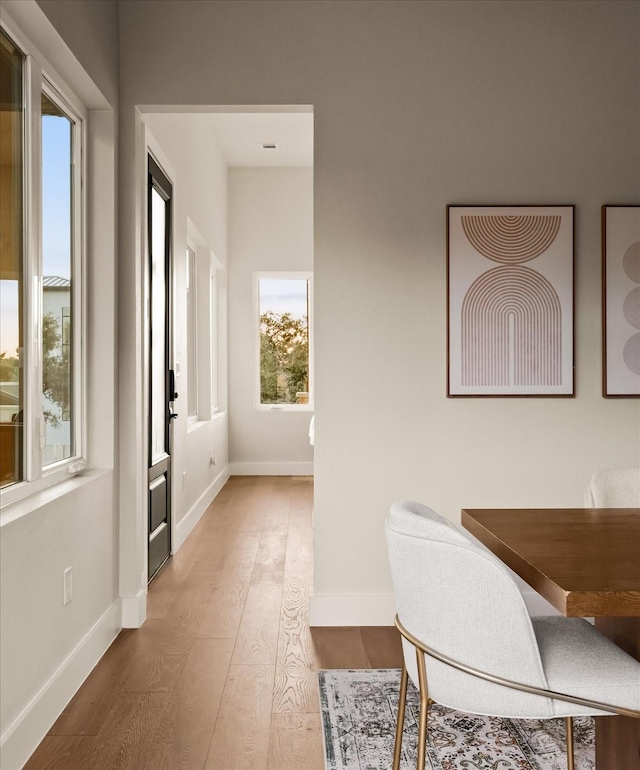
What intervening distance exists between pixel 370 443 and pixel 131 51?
2094mm

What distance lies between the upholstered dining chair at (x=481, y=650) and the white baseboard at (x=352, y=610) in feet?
5.29

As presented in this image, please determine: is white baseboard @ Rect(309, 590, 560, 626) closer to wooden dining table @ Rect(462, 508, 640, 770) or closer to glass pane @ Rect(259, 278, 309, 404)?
wooden dining table @ Rect(462, 508, 640, 770)

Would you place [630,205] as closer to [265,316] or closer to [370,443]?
[370,443]

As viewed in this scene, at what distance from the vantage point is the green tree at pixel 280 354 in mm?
7652

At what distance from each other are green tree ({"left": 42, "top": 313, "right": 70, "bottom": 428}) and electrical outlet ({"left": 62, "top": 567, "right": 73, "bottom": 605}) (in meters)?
0.56

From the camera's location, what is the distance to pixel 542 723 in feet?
7.31

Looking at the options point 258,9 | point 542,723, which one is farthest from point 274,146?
point 542,723

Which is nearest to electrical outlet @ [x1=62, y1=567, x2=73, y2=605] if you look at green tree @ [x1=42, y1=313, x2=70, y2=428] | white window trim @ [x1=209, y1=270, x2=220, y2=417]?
green tree @ [x1=42, y1=313, x2=70, y2=428]

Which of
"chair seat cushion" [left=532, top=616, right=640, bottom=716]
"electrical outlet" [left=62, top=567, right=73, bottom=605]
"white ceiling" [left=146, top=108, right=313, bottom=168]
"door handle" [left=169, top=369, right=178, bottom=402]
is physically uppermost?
"white ceiling" [left=146, top=108, right=313, bottom=168]

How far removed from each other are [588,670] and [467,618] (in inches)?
12.7

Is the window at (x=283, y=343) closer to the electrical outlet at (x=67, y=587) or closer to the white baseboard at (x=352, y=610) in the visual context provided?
the white baseboard at (x=352, y=610)

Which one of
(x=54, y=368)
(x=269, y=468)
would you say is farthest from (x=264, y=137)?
(x=54, y=368)

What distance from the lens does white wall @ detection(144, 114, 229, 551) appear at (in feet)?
14.8

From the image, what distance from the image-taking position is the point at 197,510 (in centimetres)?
534
